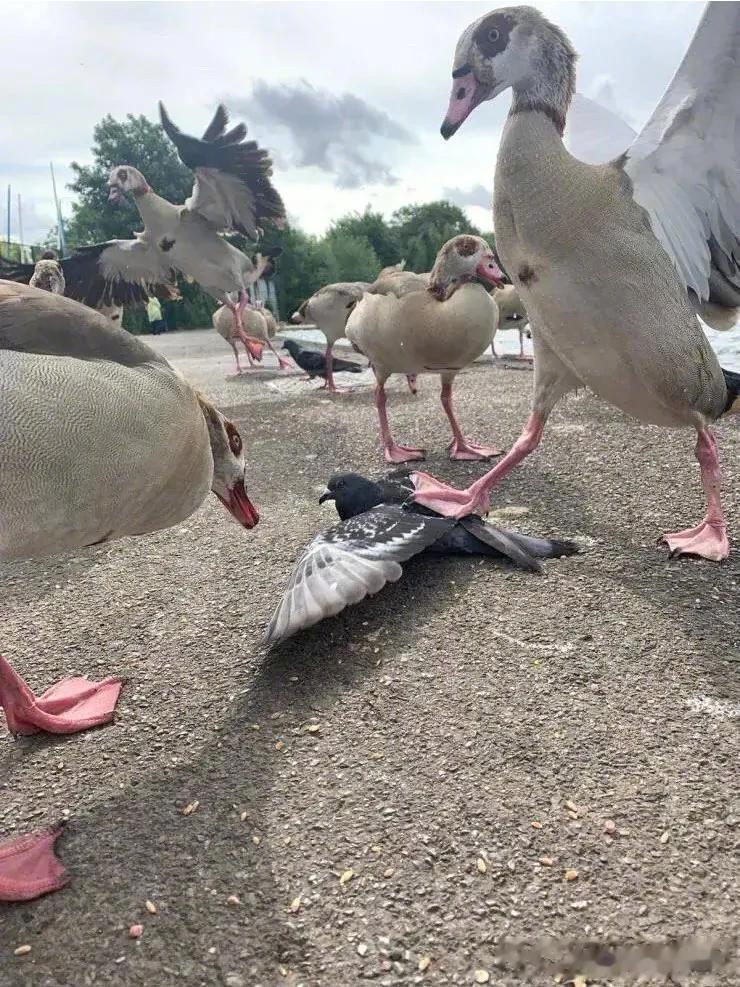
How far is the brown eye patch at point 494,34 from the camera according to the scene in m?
2.71

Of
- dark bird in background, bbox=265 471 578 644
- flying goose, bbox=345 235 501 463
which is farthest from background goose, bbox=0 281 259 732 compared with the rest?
A: flying goose, bbox=345 235 501 463

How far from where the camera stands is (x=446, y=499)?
3.22m

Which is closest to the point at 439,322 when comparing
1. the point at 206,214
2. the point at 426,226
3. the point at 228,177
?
the point at 228,177

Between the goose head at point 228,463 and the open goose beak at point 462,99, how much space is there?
1619 mm

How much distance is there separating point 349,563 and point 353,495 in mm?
840

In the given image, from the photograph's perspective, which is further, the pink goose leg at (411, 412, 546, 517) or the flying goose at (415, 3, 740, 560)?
the pink goose leg at (411, 412, 546, 517)

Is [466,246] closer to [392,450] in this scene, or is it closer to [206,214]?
[392,450]

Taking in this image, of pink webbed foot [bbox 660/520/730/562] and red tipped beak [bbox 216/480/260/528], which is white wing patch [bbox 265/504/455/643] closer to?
red tipped beak [bbox 216/480/260/528]

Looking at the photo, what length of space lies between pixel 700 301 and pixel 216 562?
2501 mm

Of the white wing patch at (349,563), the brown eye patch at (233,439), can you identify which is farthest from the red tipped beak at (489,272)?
the brown eye patch at (233,439)

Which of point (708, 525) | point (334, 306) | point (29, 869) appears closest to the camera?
point (29, 869)

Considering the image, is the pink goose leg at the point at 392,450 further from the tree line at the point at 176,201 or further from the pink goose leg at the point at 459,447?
the tree line at the point at 176,201

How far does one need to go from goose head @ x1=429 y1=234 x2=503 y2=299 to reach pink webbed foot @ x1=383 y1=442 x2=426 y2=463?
106 centimetres

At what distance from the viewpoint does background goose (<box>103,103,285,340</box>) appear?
677cm
